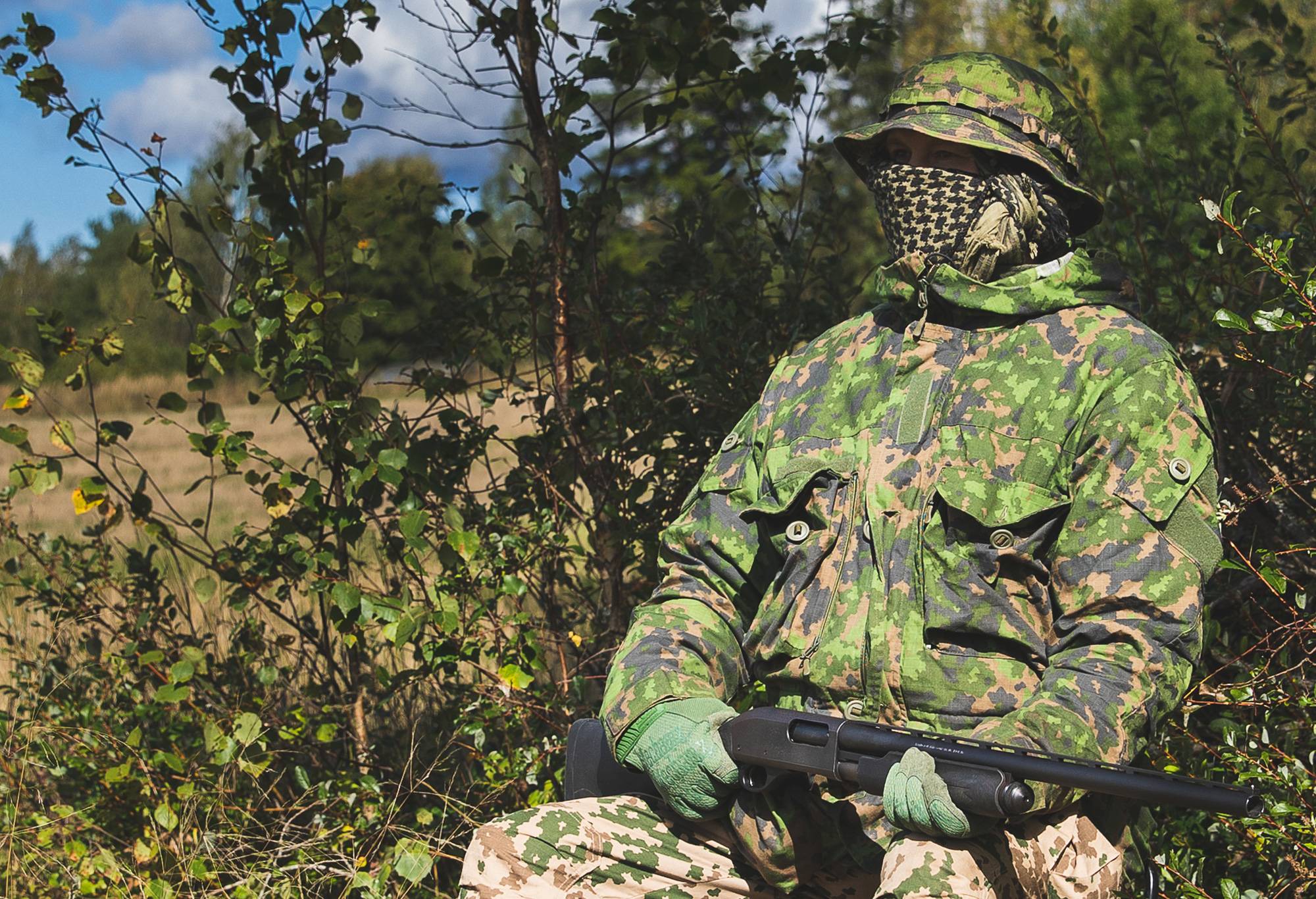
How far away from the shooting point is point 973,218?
2639mm

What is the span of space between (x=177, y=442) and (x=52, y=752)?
43.5 feet

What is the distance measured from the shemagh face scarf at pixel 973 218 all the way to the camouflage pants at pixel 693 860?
1094 mm

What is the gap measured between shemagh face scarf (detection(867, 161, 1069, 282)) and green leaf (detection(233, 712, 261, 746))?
88.8 inches

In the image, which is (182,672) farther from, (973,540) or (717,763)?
(973,540)

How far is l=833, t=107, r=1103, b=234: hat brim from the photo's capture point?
2631 millimetres

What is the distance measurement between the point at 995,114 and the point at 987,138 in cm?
8

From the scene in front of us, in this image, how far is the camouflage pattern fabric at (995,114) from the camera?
8.72 ft

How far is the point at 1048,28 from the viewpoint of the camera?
445 centimetres

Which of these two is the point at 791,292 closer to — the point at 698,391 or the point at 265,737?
the point at 698,391

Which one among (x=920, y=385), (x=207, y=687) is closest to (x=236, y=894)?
(x=207, y=687)

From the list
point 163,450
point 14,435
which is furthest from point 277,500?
point 163,450

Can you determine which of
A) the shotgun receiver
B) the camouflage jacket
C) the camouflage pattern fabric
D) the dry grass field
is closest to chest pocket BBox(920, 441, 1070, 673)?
the camouflage jacket

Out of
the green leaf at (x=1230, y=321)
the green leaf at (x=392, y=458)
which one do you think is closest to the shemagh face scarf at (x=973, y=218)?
the green leaf at (x=1230, y=321)

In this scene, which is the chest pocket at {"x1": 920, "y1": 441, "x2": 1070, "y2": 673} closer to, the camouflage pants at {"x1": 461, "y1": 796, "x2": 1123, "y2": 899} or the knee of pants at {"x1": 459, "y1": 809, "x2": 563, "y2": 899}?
the camouflage pants at {"x1": 461, "y1": 796, "x2": 1123, "y2": 899}
